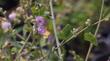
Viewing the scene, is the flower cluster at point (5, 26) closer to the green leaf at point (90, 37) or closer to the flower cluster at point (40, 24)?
the flower cluster at point (40, 24)

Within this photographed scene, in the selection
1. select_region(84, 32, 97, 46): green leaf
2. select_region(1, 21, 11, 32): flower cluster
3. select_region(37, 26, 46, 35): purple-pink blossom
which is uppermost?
select_region(1, 21, 11, 32): flower cluster

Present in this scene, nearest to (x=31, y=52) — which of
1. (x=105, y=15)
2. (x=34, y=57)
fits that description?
(x=34, y=57)

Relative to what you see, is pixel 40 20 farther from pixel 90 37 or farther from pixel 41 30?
pixel 90 37

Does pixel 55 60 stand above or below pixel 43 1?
below

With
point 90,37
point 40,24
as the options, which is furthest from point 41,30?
point 90,37

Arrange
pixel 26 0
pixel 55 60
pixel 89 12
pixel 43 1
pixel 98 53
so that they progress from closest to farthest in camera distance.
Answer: pixel 26 0, pixel 43 1, pixel 55 60, pixel 98 53, pixel 89 12

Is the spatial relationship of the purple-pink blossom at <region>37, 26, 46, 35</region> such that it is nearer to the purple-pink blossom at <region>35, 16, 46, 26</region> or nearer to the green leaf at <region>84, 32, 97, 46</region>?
the purple-pink blossom at <region>35, 16, 46, 26</region>

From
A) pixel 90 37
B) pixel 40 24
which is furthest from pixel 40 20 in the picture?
pixel 90 37

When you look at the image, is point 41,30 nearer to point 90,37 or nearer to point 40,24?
point 40,24

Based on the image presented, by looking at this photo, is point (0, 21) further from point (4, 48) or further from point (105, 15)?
point (105, 15)

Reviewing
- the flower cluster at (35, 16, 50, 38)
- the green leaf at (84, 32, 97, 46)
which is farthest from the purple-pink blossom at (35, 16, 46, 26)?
the green leaf at (84, 32, 97, 46)

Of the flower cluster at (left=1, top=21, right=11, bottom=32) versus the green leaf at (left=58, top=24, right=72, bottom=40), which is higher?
the flower cluster at (left=1, top=21, right=11, bottom=32)
